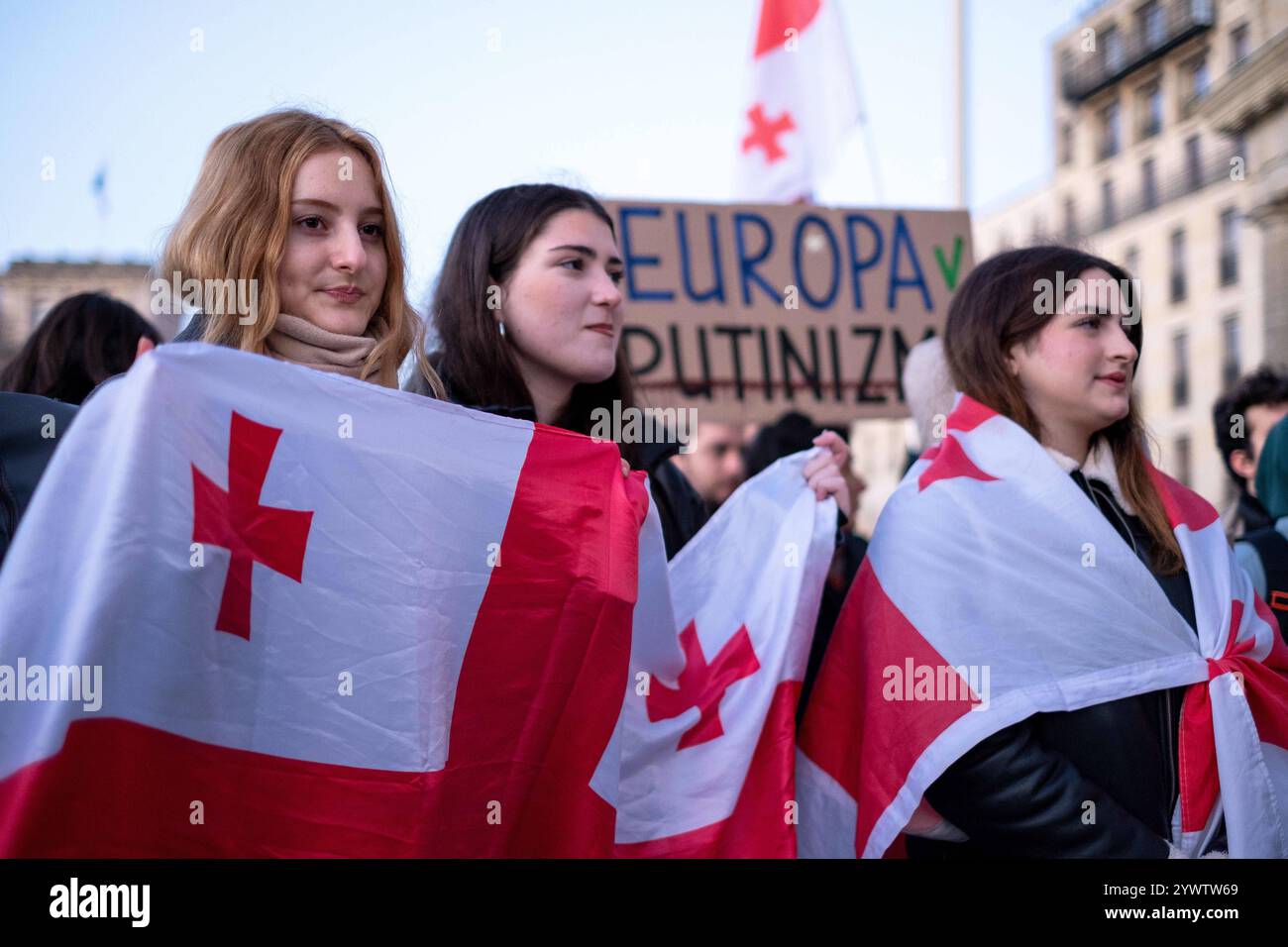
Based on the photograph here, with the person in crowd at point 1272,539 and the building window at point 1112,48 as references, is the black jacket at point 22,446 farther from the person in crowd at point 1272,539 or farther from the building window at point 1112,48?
the building window at point 1112,48

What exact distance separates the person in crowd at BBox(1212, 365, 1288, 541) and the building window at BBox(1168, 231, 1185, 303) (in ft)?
103

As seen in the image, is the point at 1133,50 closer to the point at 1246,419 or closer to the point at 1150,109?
the point at 1150,109

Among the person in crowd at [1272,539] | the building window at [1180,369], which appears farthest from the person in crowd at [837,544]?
the building window at [1180,369]

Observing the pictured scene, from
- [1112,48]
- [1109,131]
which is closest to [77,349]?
[1112,48]

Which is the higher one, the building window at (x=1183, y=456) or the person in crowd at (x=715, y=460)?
the building window at (x=1183, y=456)

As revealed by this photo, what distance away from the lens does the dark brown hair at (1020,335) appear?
2.86 meters

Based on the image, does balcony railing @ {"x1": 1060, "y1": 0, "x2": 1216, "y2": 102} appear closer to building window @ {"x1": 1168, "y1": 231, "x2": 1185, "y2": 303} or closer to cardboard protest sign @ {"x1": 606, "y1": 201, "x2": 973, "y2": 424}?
building window @ {"x1": 1168, "y1": 231, "x2": 1185, "y2": 303}

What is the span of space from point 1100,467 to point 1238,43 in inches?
1098

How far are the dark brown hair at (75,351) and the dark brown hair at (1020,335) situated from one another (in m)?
1.84

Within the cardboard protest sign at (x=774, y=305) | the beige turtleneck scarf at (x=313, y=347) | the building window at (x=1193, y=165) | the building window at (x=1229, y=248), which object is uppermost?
the building window at (x=1193, y=165)
